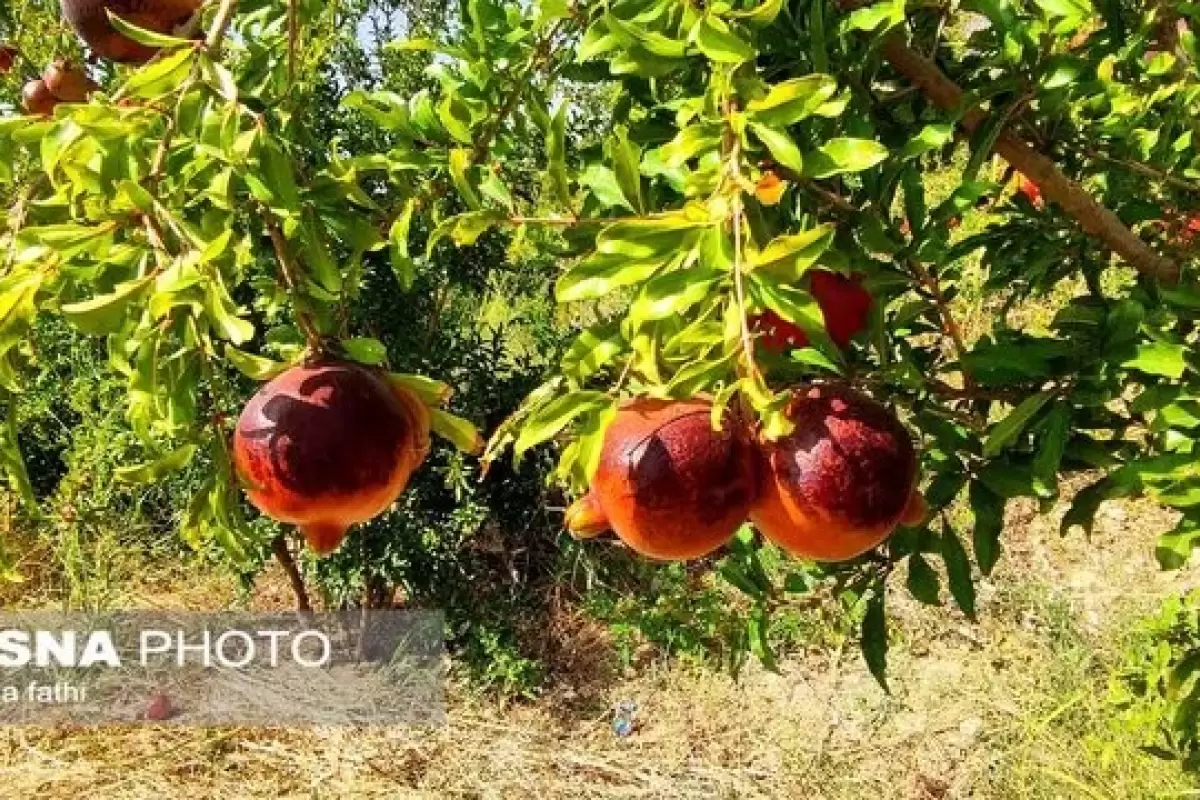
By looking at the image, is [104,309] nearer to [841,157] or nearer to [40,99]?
[841,157]

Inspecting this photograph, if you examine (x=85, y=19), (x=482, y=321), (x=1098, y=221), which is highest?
(x=85, y=19)

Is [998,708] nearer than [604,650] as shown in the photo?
Yes

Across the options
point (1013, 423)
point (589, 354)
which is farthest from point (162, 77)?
point (1013, 423)

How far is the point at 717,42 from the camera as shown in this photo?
65 centimetres

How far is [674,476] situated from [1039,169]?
0.47 meters

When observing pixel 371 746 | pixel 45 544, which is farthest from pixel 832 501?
pixel 45 544

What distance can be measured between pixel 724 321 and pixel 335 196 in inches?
10.6

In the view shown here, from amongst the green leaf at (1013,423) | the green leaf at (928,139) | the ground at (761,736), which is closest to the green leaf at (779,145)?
the green leaf at (928,139)

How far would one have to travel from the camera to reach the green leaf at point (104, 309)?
2.07 ft

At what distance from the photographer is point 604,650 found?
3.50m

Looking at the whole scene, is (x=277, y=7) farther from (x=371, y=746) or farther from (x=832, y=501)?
(x=371, y=746)

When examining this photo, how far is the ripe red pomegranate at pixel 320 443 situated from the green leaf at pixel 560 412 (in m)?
0.10

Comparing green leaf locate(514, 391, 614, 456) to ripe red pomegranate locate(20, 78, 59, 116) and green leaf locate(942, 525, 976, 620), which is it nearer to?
green leaf locate(942, 525, 976, 620)

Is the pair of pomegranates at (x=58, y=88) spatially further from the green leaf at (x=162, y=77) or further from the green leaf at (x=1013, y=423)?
the green leaf at (x=1013, y=423)
